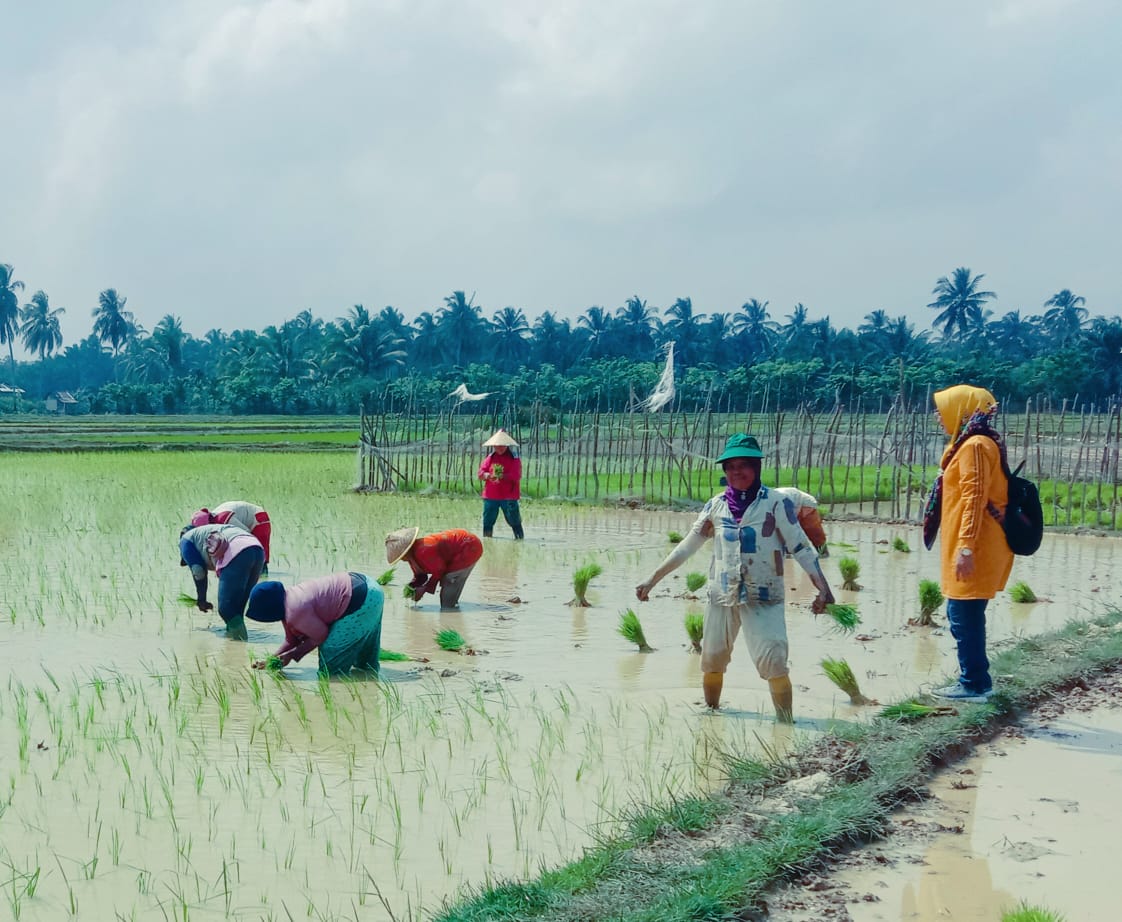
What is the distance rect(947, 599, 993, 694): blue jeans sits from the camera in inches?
217

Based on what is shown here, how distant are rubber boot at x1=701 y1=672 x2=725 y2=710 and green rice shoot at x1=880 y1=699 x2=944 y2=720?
80 centimetres

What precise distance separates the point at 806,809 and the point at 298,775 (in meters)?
2.07

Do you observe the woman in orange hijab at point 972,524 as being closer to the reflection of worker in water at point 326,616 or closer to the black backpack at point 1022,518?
the black backpack at point 1022,518

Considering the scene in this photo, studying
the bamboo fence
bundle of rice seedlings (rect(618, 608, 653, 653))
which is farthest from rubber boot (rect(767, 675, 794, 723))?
the bamboo fence

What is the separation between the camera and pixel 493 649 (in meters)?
7.45

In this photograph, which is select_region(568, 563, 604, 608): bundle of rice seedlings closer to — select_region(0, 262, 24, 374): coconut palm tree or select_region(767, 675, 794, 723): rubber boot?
select_region(767, 675, 794, 723): rubber boot

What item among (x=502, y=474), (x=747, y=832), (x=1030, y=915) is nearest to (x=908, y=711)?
(x=747, y=832)

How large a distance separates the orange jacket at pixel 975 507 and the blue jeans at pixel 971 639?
0.08m

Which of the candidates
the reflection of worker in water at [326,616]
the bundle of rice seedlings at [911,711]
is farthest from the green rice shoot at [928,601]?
the reflection of worker in water at [326,616]

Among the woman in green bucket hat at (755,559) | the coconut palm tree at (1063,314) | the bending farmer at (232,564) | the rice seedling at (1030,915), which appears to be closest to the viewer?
the rice seedling at (1030,915)

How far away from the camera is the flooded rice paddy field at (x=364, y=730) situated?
3.82 metres

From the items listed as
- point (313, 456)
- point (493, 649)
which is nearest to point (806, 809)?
point (493, 649)

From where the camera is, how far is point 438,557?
871 cm

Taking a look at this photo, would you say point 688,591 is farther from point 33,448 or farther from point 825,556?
point 33,448
